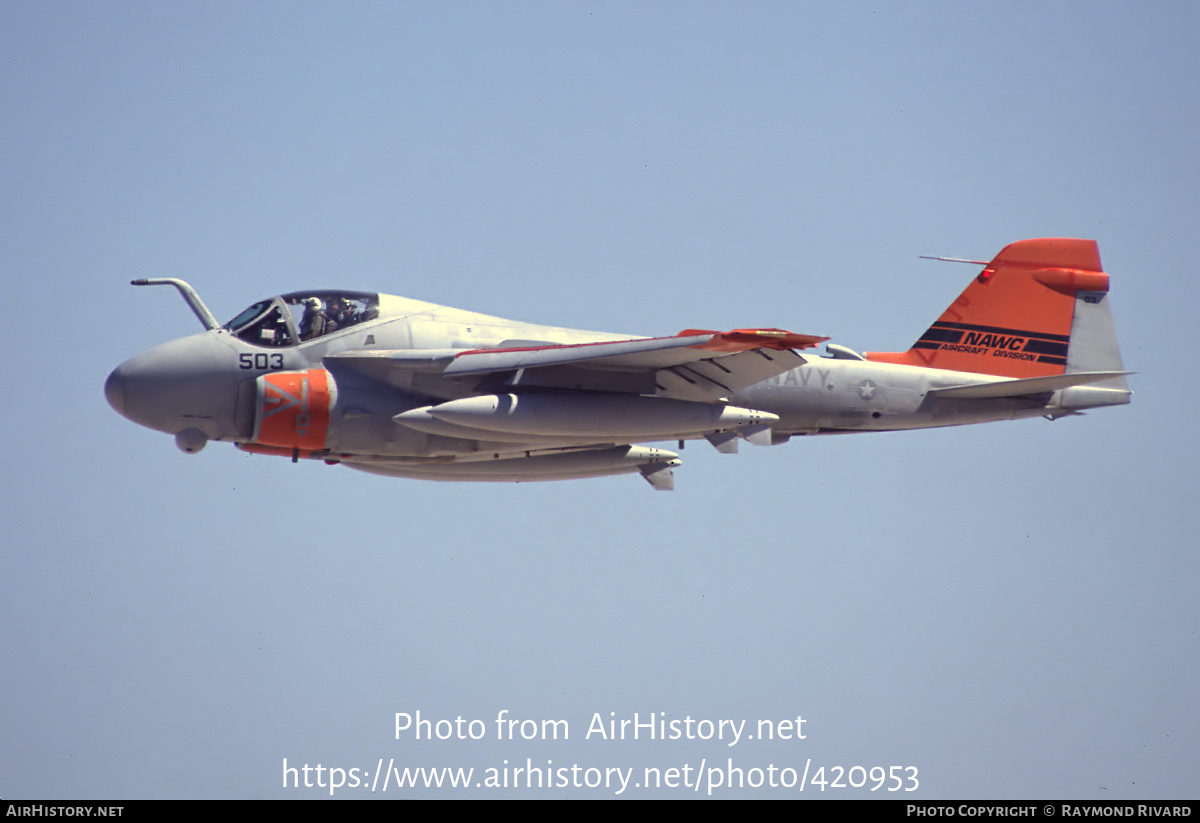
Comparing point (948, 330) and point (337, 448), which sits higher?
point (948, 330)

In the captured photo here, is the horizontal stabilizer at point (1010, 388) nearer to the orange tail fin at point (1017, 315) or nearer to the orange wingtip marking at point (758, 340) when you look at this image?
the orange tail fin at point (1017, 315)

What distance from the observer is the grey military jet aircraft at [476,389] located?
21125 mm

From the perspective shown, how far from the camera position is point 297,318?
21812mm

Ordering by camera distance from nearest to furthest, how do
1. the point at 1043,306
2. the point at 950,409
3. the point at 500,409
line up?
the point at 500,409 < the point at 950,409 < the point at 1043,306

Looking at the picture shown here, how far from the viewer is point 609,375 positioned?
71.2 feet

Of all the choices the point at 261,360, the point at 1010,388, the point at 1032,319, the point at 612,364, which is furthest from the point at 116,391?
the point at 1032,319

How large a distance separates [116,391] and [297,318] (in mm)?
2766

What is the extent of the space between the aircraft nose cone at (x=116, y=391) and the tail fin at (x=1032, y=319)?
483 inches

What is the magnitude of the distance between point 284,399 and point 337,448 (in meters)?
1.08

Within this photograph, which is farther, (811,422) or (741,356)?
(811,422)

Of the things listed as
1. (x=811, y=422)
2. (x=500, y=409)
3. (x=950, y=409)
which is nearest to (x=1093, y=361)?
(x=950, y=409)

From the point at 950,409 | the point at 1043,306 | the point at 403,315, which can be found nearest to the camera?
the point at 403,315

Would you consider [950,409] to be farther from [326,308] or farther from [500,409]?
[326,308]

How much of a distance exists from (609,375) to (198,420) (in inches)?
234
